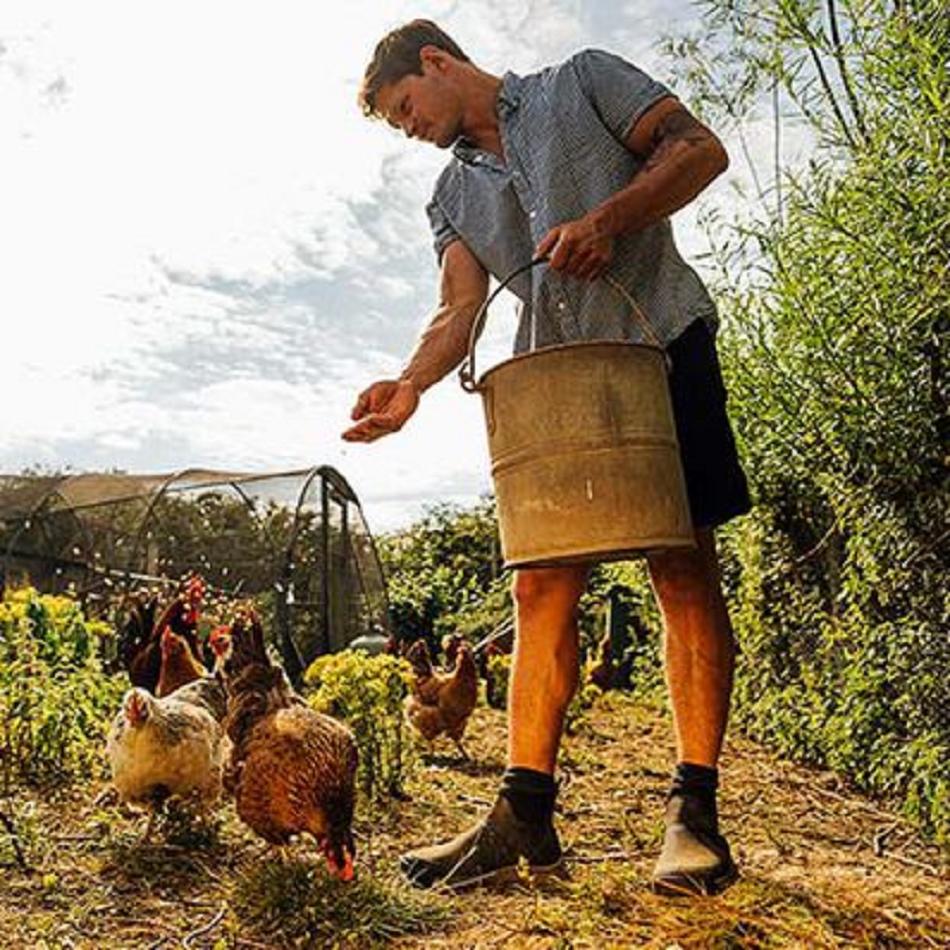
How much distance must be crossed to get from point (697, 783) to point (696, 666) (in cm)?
24

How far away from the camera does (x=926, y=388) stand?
2.97m

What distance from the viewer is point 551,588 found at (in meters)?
2.51

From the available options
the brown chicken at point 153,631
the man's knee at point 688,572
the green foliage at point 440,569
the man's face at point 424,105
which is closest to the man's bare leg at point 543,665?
the man's knee at point 688,572

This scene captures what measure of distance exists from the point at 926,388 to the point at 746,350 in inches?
44.8

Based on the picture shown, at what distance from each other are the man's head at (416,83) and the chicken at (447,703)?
11.1ft

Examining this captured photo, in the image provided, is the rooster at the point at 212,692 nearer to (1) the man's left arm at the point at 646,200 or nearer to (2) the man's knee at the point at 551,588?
(2) the man's knee at the point at 551,588

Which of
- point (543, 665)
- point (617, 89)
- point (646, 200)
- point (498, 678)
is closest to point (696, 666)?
point (543, 665)

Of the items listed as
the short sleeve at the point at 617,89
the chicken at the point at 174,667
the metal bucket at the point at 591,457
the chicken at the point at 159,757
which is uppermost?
the short sleeve at the point at 617,89

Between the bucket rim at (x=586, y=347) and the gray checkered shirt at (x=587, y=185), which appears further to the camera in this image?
the gray checkered shirt at (x=587, y=185)

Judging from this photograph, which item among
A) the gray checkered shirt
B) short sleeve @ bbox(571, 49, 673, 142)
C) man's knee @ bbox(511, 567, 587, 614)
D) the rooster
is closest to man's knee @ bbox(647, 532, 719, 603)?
man's knee @ bbox(511, 567, 587, 614)

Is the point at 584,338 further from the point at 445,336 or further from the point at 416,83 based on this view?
the point at 416,83

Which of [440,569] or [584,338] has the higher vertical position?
[440,569]

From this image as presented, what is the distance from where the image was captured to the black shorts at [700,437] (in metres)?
2.41

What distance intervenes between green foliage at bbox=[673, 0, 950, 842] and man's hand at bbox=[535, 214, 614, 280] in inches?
35.7
